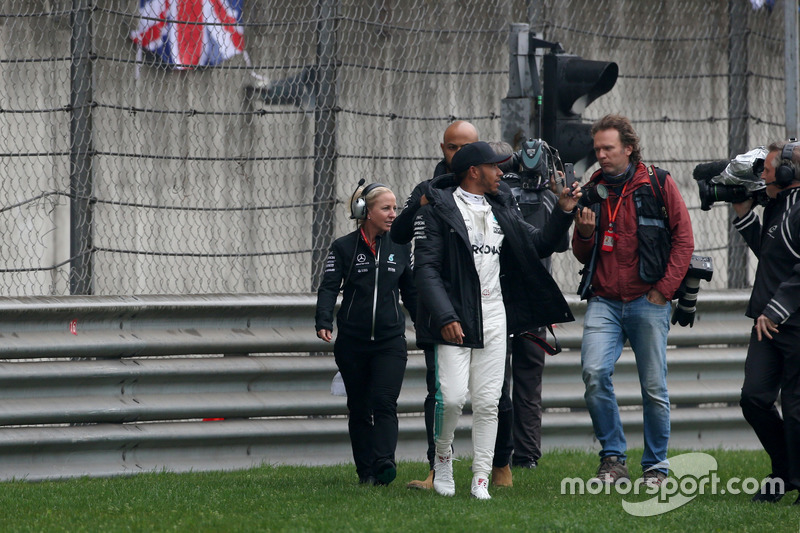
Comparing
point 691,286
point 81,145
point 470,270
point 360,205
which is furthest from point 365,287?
point 81,145

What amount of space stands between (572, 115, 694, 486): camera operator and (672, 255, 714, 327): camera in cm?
8

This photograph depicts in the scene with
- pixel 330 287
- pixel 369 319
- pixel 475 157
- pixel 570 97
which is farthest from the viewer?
pixel 570 97

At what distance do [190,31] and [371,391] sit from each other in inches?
102

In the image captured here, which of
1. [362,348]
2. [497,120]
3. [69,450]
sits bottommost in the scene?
[69,450]

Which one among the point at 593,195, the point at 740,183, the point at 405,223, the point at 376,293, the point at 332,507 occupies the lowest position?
the point at 332,507

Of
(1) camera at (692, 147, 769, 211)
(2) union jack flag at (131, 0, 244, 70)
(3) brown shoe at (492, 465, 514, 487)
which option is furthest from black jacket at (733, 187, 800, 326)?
(2) union jack flag at (131, 0, 244, 70)

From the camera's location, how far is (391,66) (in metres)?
8.35

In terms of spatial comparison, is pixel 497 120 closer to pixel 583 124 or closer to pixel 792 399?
pixel 583 124

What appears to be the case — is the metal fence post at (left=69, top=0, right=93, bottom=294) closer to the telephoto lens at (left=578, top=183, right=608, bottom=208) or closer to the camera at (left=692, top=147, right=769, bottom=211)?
the telephoto lens at (left=578, top=183, right=608, bottom=208)

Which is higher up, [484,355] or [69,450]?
[484,355]

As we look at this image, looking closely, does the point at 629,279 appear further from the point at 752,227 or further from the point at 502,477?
the point at 502,477

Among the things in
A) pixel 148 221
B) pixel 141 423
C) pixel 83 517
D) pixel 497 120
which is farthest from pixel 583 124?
pixel 83 517

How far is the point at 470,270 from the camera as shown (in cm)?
634

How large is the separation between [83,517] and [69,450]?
1.68 meters
